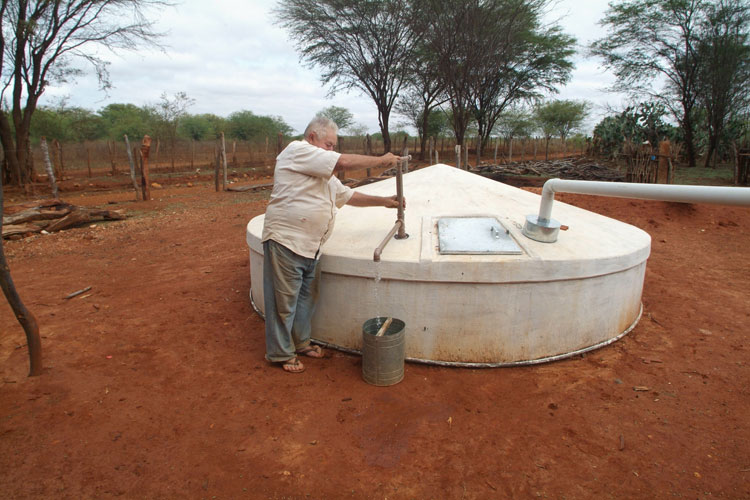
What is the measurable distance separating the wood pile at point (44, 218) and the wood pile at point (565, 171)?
1005cm

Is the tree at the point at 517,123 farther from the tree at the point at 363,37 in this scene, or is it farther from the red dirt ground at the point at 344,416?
the red dirt ground at the point at 344,416

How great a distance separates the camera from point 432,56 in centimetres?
1978

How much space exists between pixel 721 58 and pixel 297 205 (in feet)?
67.5

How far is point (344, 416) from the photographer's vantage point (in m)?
2.59

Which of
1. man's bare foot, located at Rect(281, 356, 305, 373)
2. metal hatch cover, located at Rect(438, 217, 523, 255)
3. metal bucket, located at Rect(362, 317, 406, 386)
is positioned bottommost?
man's bare foot, located at Rect(281, 356, 305, 373)

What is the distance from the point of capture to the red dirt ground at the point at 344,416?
6.90 ft

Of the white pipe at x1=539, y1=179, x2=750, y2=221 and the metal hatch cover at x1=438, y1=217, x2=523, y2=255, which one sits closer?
the white pipe at x1=539, y1=179, x2=750, y2=221

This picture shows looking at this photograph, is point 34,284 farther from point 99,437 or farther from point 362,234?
point 362,234

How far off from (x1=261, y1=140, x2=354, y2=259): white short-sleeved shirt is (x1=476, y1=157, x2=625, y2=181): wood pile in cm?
1061

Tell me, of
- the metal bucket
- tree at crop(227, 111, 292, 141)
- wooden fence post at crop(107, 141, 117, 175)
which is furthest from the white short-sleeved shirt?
tree at crop(227, 111, 292, 141)

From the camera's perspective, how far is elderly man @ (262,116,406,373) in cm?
271

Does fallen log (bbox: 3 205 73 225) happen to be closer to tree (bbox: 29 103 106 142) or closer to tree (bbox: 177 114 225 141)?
tree (bbox: 29 103 106 142)

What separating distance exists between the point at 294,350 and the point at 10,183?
15251mm

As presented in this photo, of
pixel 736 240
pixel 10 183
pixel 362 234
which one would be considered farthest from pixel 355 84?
pixel 362 234
